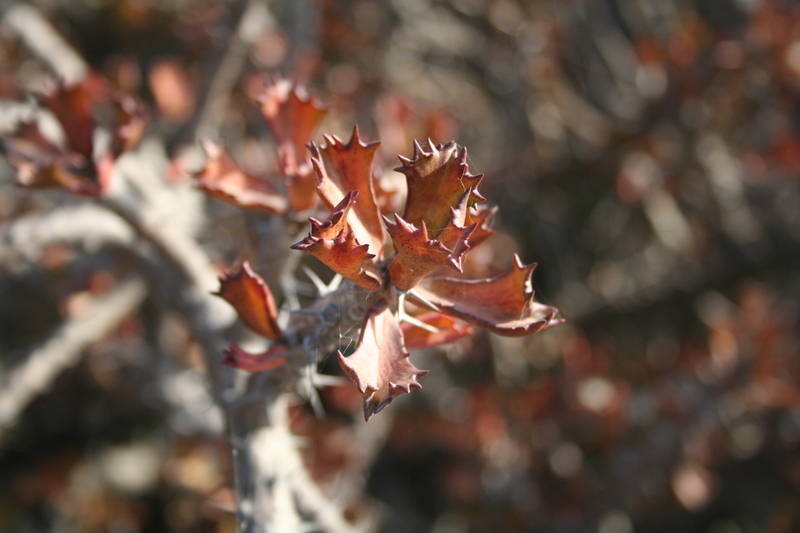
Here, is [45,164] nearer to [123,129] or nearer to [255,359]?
[123,129]

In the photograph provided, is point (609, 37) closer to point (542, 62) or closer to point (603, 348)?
point (542, 62)

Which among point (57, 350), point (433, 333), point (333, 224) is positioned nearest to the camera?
point (333, 224)

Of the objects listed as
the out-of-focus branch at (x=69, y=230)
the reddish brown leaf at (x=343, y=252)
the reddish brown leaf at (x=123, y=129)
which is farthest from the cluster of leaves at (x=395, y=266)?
the out-of-focus branch at (x=69, y=230)

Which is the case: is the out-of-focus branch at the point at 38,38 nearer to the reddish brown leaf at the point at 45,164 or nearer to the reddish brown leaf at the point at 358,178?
the reddish brown leaf at the point at 45,164

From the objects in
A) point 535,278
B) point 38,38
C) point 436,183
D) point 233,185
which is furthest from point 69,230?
point 535,278

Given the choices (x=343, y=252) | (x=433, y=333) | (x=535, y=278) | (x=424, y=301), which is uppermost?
(x=343, y=252)

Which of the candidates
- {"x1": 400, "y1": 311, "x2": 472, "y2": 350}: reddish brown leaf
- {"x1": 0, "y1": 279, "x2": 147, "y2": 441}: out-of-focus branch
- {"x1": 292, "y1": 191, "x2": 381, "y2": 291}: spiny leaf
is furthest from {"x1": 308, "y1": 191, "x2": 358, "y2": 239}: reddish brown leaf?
{"x1": 0, "y1": 279, "x2": 147, "y2": 441}: out-of-focus branch

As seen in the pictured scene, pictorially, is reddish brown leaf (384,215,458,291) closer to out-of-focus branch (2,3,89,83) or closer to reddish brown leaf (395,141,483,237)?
reddish brown leaf (395,141,483,237)
